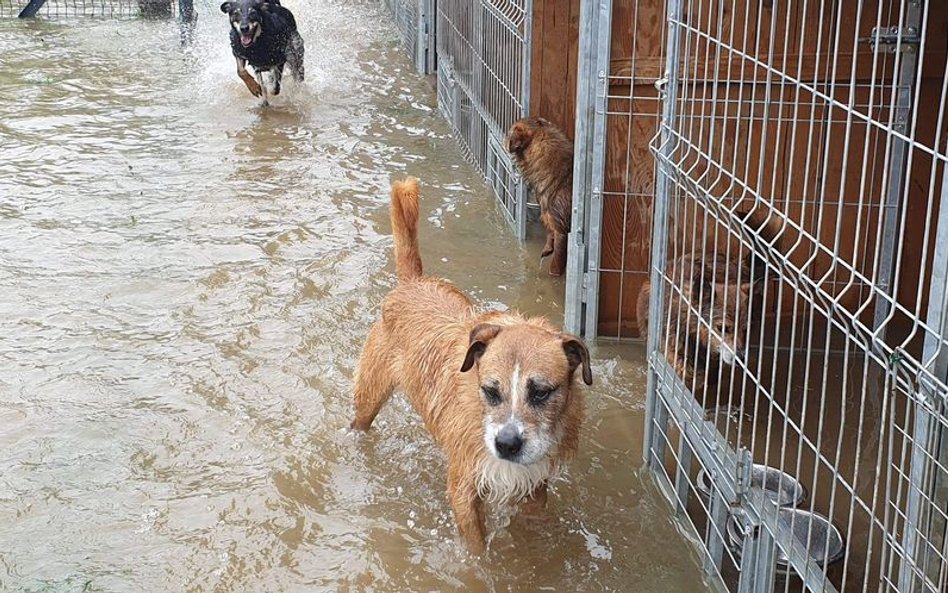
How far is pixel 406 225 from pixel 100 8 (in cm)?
1357

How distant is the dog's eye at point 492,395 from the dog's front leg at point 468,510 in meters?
0.37

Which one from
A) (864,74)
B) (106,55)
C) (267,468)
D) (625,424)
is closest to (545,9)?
Result: (864,74)

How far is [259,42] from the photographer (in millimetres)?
11500

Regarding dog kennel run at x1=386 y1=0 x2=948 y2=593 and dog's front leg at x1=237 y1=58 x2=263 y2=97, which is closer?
dog kennel run at x1=386 y1=0 x2=948 y2=593

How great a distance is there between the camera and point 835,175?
18.6ft

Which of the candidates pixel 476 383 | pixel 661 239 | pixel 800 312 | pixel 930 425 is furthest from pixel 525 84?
pixel 930 425

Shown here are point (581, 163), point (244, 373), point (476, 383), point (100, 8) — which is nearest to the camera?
point (476, 383)

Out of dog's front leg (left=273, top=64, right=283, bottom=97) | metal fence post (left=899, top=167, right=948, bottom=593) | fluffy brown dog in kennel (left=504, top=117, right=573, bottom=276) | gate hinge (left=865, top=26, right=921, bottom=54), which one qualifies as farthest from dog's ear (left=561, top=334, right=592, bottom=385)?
dog's front leg (left=273, top=64, right=283, bottom=97)

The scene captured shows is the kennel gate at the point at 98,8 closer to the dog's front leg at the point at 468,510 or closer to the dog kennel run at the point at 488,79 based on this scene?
the dog kennel run at the point at 488,79

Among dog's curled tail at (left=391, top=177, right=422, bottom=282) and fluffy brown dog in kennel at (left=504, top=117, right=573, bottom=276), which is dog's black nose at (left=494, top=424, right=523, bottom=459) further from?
fluffy brown dog in kennel at (left=504, top=117, right=573, bottom=276)

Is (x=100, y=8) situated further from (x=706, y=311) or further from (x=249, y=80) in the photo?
(x=706, y=311)

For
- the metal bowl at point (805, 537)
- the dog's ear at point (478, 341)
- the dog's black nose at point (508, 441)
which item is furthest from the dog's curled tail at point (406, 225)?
the metal bowl at point (805, 537)

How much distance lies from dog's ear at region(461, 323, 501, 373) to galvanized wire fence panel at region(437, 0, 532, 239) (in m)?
3.49

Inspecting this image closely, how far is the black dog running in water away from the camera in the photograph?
37.4 feet
